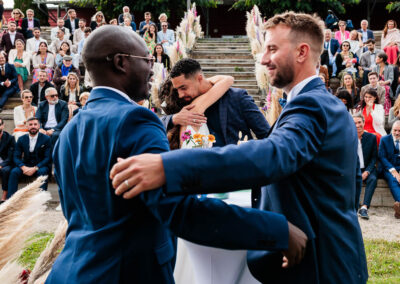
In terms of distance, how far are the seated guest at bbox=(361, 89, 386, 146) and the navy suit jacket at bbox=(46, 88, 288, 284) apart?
307 inches

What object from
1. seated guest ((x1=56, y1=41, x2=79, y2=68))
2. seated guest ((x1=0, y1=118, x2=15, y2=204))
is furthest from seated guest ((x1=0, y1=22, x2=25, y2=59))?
seated guest ((x1=0, y1=118, x2=15, y2=204))

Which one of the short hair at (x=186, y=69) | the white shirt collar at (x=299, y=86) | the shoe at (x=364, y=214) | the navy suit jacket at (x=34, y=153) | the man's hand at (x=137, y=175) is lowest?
the shoe at (x=364, y=214)

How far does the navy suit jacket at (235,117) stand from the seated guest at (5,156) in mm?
5463

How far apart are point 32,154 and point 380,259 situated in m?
6.46

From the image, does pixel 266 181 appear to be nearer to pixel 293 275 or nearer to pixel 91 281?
pixel 293 275

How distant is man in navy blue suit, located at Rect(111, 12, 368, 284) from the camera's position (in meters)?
1.34

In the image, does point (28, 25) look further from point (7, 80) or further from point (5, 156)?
point (5, 156)

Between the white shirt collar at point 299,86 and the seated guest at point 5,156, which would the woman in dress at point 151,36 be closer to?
the seated guest at point 5,156

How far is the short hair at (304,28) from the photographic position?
1.81 m

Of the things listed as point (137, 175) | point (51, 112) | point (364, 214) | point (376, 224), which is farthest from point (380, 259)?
point (51, 112)

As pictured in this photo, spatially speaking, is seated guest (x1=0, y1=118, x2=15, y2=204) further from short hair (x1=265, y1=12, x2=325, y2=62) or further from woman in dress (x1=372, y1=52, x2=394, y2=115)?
woman in dress (x1=372, y1=52, x2=394, y2=115)

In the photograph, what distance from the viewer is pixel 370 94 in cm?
870

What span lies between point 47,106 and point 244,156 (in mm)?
8667

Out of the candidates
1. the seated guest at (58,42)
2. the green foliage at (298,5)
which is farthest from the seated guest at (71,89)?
the green foliage at (298,5)
